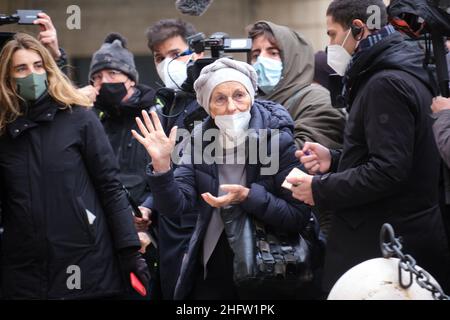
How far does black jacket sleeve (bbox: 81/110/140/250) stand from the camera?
530 centimetres

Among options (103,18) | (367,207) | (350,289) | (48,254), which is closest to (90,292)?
(48,254)

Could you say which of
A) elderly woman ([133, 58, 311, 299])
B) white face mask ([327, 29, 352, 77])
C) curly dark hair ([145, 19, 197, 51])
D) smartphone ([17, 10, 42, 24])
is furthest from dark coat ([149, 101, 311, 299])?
curly dark hair ([145, 19, 197, 51])

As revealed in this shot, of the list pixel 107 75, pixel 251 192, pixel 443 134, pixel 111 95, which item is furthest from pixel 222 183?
pixel 107 75

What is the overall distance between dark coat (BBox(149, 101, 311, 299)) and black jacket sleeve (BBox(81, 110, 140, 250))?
0.71 ft

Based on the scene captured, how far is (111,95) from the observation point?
686 centimetres

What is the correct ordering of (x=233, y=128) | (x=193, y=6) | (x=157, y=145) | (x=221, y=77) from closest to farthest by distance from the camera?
(x=157, y=145) → (x=233, y=128) → (x=221, y=77) → (x=193, y=6)

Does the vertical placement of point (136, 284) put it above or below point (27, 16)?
below

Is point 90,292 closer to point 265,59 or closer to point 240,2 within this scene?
point 265,59

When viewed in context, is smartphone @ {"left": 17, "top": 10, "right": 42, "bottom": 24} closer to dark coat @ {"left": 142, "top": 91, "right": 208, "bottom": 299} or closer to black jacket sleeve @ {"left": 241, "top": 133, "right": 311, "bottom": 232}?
dark coat @ {"left": 142, "top": 91, "right": 208, "bottom": 299}

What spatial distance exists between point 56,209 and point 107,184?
1.05ft

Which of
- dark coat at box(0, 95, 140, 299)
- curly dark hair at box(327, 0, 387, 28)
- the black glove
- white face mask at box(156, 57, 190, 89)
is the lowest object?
the black glove

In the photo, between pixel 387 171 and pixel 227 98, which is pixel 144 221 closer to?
pixel 227 98

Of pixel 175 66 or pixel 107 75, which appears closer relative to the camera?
pixel 175 66

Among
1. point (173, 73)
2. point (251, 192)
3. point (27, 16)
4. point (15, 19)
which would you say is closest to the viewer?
point (251, 192)
